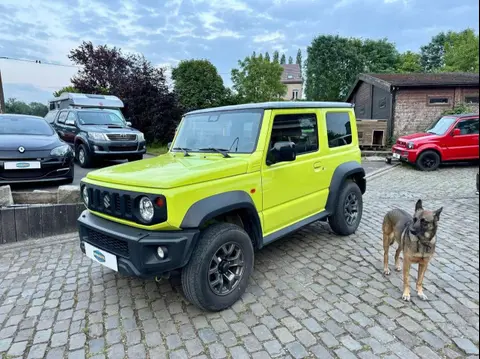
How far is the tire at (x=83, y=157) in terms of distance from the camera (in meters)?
8.83

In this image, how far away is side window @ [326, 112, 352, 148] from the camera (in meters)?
4.41

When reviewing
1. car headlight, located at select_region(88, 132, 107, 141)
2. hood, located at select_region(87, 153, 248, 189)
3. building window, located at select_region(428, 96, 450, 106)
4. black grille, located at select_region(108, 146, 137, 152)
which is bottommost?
black grille, located at select_region(108, 146, 137, 152)

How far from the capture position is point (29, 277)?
12.3ft

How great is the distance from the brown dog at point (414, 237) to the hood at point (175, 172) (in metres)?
1.57

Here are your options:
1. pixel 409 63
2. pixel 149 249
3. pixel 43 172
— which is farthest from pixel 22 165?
pixel 409 63

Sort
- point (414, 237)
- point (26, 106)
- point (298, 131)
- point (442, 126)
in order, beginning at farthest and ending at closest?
point (26, 106) < point (442, 126) < point (298, 131) < point (414, 237)

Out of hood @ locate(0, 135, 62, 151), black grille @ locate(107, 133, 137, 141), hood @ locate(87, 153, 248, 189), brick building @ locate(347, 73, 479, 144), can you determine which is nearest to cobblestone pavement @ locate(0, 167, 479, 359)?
hood @ locate(87, 153, 248, 189)

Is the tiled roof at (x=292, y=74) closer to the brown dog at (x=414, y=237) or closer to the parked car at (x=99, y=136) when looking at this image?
the parked car at (x=99, y=136)

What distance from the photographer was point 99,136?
28.6ft

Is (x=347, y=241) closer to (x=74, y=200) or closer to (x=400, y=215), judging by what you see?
(x=400, y=215)

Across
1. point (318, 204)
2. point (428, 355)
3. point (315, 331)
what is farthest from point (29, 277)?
point (428, 355)

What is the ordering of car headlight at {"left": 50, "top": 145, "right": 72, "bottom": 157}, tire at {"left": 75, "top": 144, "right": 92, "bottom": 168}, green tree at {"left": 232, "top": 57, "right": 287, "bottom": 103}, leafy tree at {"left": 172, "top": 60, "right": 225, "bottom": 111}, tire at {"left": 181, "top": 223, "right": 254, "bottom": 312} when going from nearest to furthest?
1. tire at {"left": 181, "top": 223, "right": 254, "bottom": 312}
2. car headlight at {"left": 50, "top": 145, "right": 72, "bottom": 157}
3. tire at {"left": 75, "top": 144, "right": 92, "bottom": 168}
4. leafy tree at {"left": 172, "top": 60, "right": 225, "bottom": 111}
5. green tree at {"left": 232, "top": 57, "right": 287, "bottom": 103}

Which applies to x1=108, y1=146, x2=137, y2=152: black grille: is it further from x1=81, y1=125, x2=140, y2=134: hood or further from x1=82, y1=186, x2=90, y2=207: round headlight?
x1=82, y1=186, x2=90, y2=207: round headlight

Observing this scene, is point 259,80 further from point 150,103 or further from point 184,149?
point 184,149
